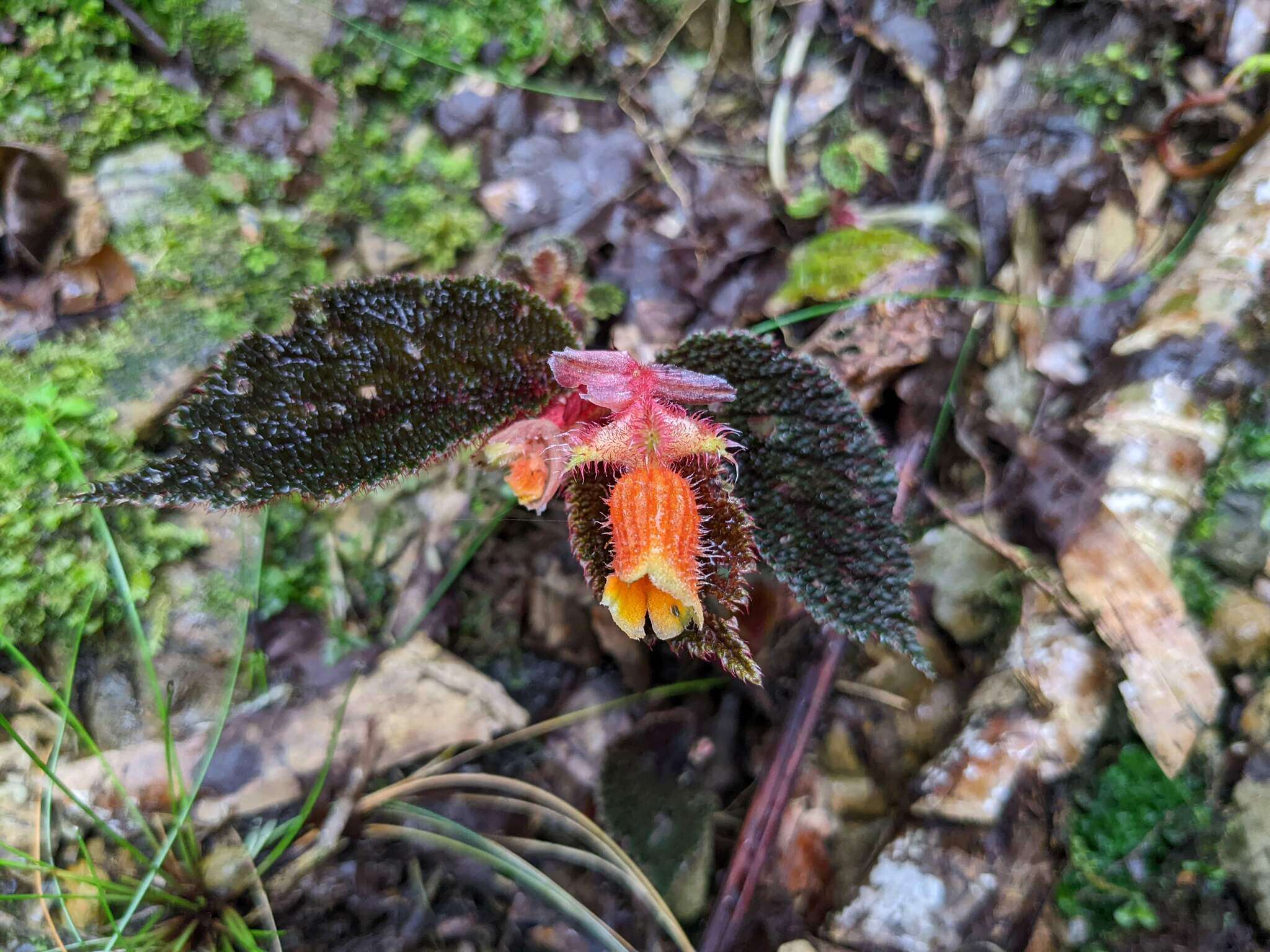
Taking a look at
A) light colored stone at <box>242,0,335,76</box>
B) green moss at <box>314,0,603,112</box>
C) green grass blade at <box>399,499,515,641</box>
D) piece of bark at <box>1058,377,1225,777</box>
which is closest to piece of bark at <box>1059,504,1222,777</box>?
piece of bark at <box>1058,377,1225,777</box>

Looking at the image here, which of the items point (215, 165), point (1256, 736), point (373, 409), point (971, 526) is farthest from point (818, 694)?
point (215, 165)

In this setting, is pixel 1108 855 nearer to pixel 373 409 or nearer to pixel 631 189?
pixel 373 409

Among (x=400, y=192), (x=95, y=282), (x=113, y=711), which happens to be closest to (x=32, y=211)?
(x=95, y=282)

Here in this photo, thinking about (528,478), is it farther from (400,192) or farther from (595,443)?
(400,192)

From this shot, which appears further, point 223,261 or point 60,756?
point 223,261

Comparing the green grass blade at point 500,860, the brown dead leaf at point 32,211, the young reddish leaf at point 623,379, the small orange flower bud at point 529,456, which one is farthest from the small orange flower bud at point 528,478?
the brown dead leaf at point 32,211

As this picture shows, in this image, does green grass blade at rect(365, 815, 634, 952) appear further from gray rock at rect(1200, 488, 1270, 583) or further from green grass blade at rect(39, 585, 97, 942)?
gray rock at rect(1200, 488, 1270, 583)
